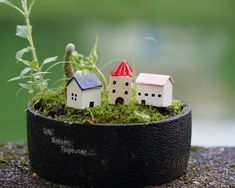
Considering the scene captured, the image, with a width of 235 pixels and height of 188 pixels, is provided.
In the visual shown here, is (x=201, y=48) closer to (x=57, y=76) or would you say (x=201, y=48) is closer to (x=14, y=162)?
(x=57, y=76)

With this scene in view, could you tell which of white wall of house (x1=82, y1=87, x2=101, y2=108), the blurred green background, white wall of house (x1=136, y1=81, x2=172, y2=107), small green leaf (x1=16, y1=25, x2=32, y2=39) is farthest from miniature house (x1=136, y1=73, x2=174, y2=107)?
the blurred green background

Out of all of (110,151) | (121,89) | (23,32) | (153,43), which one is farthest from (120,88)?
(153,43)

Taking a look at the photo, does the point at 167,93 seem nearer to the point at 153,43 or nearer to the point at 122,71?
the point at 122,71

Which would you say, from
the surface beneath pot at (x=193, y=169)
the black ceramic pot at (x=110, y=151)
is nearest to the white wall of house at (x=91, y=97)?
the black ceramic pot at (x=110, y=151)

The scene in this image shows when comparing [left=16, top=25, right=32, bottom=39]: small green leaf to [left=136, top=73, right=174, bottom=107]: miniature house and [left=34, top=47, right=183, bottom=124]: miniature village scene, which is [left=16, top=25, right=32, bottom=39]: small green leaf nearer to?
[left=34, top=47, right=183, bottom=124]: miniature village scene

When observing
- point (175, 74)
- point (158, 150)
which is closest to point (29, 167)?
point (158, 150)

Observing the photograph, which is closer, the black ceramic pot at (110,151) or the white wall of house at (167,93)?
the black ceramic pot at (110,151)

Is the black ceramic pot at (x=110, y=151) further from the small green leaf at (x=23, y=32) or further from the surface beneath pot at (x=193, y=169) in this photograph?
the small green leaf at (x=23, y=32)
